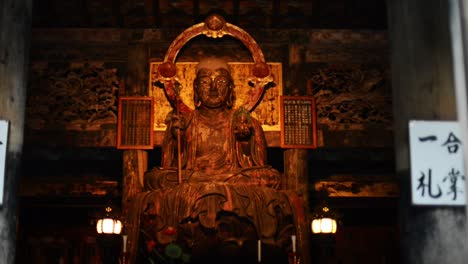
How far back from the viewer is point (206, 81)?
872cm

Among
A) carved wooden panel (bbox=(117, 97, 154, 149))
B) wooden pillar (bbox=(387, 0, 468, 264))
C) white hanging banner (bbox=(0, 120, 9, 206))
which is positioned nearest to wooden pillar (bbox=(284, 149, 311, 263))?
carved wooden panel (bbox=(117, 97, 154, 149))

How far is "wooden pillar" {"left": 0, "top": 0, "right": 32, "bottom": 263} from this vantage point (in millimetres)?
5156

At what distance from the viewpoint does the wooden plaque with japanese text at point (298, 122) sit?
8711 mm

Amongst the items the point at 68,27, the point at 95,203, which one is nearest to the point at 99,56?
the point at 68,27

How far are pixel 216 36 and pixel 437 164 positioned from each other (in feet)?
16.2

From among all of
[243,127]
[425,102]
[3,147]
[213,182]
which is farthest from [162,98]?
[425,102]

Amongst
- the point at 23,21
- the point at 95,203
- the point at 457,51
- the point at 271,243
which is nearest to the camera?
the point at 457,51

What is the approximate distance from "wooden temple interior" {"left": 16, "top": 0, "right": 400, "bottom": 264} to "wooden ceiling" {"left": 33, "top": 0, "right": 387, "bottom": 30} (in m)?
0.01

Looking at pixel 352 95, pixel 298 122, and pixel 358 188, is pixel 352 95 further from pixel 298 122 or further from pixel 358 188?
pixel 358 188

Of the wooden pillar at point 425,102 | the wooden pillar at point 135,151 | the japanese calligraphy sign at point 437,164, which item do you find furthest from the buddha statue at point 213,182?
the japanese calligraphy sign at point 437,164

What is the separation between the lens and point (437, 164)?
4.48 metres

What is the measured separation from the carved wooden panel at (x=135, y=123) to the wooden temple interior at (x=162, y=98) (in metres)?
0.07

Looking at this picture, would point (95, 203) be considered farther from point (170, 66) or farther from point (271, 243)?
point (271, 243)

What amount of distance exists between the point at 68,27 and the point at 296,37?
292 centimetres
